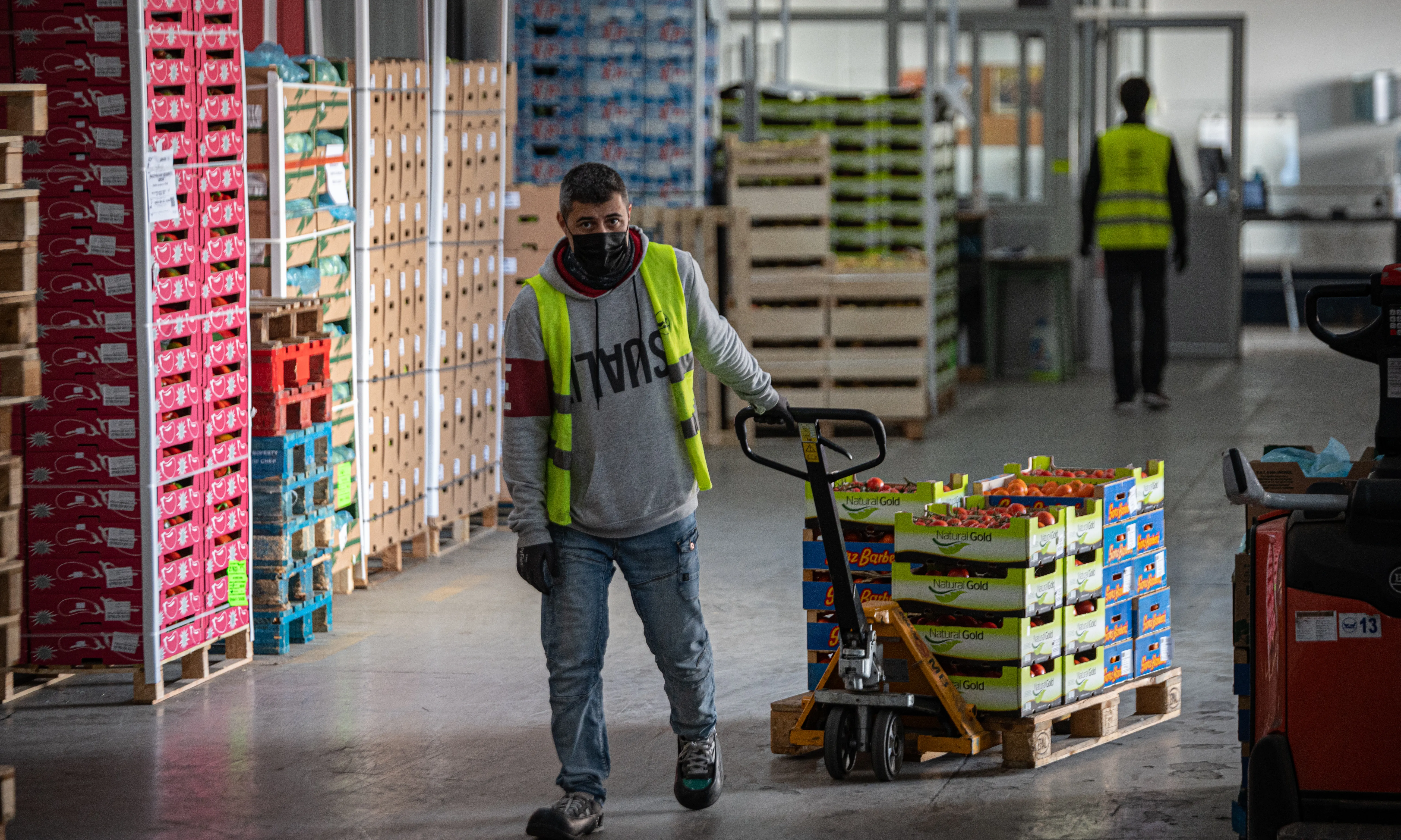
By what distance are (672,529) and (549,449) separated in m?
0.44

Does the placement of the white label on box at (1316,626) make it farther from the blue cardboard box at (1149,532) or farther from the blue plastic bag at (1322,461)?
the blue cardboard box at (1149,532)

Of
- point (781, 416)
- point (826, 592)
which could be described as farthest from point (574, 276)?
point (826, 592)

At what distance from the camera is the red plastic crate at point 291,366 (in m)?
7.53

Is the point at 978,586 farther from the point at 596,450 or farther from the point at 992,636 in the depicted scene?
the point at 596,450

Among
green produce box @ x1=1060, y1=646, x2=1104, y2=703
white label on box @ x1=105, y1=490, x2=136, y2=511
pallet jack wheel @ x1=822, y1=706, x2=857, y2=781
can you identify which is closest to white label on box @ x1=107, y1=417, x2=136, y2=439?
white label on box @ x1=105, y1=490, x2=136, y2=511

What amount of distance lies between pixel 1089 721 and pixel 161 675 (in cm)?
367

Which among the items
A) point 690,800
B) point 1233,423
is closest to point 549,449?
point 690,800

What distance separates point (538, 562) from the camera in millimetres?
4980

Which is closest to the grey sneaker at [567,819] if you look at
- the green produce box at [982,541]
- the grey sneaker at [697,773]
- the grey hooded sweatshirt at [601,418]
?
the grey sneaker at [697,773]

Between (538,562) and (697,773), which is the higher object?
(538,562)

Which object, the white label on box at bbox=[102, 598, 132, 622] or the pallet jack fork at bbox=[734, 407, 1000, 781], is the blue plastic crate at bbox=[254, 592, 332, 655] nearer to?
the white label on box at bbox=[102, 598, 132, 622]

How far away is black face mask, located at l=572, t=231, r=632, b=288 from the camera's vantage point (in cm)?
501

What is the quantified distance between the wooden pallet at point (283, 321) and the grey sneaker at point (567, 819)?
9.85 ft

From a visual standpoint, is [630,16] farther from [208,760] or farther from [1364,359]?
[1364,359]
